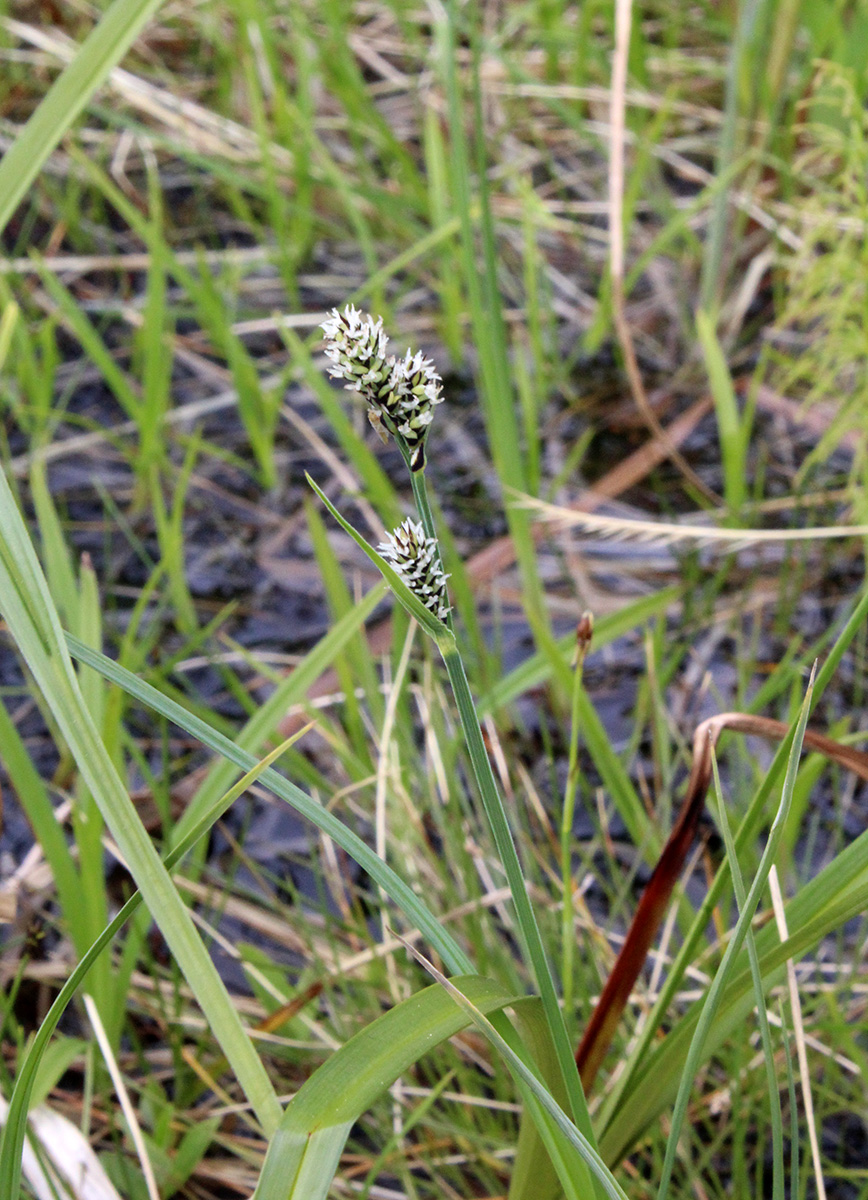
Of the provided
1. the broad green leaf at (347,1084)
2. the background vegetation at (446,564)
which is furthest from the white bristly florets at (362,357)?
the broad green leaf at (347,1084)

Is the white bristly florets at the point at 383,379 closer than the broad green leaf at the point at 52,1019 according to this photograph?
Yes

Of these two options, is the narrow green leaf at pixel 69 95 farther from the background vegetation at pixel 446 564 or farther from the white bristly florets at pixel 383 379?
the white bristly florets at pixel 383 379

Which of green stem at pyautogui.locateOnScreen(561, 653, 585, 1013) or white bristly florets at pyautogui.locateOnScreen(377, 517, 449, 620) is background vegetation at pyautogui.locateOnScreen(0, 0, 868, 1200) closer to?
green stem at pyautogui.locateOnScreen(561, 653, 585, 1013)

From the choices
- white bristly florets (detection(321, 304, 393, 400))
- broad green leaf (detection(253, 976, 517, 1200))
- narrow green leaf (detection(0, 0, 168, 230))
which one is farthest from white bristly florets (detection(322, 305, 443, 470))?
narrow green leaf (detection(0, 0, 168, 230))

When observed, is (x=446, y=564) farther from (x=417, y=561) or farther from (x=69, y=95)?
(x=417, y=561)

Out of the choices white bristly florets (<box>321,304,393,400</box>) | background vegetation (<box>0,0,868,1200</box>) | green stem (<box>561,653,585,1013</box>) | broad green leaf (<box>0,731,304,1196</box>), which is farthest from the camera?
background vegetation (<box>0,0,868,1200</box>)

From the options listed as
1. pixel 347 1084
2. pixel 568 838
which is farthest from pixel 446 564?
pixel 347 1084
